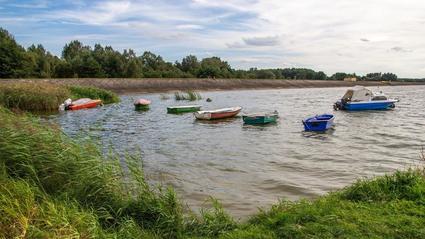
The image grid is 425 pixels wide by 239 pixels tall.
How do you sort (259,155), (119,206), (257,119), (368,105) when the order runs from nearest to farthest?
(119,206) → (259,155) → (257,119) → (368,105)

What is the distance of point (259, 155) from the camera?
677 inches

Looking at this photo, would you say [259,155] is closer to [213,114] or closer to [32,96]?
[213,114]

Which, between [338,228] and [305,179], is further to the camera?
[305,179]

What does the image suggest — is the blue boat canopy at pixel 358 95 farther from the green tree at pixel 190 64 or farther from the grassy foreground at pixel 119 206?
the green tree at pixel 190 64

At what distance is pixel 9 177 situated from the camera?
23.9ft

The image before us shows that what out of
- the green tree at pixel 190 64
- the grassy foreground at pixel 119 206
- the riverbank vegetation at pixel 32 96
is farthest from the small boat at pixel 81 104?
the green tree at pixel 190 64

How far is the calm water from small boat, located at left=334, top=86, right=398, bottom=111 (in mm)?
9560

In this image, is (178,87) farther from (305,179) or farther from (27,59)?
(305,179)

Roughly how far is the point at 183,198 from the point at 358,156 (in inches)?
352

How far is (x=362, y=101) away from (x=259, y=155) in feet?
85.3

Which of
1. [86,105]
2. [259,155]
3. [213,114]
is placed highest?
[213,114]

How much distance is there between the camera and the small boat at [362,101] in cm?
3897

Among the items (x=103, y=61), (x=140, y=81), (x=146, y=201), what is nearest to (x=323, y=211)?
(x=146, y=201)

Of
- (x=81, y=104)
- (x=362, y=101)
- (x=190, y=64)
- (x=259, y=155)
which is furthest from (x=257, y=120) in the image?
(x=190, y=64)
